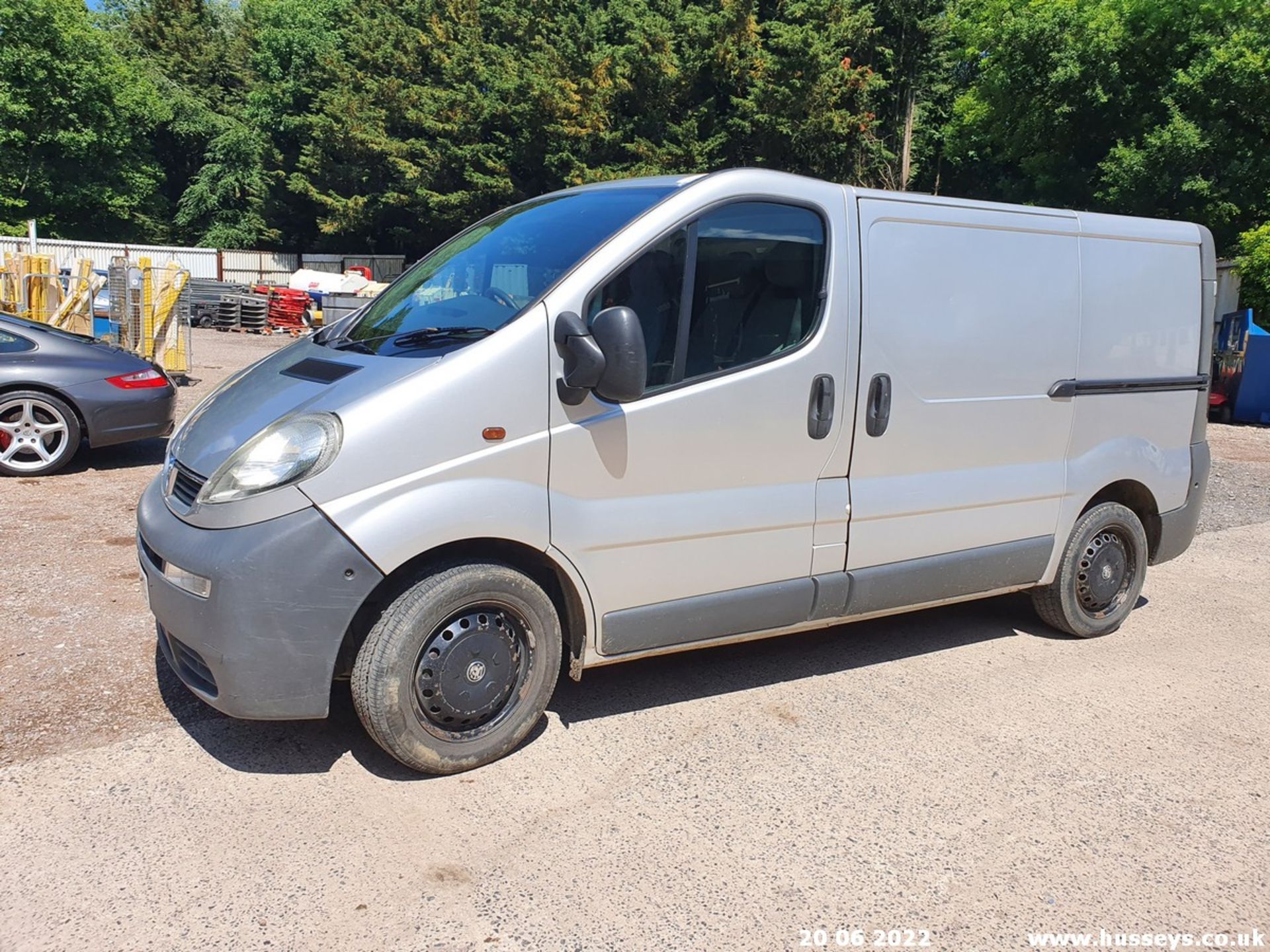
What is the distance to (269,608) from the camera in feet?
10.8

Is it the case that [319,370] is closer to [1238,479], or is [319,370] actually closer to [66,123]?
[1238,479]

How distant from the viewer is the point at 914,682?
16.0 feet

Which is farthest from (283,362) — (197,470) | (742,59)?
(742,59)

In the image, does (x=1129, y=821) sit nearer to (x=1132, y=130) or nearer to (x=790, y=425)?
(x=790, y=425)

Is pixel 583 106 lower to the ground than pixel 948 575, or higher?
higher

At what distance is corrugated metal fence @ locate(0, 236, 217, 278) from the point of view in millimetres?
34062

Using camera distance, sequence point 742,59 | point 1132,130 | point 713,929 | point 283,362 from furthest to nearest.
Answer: point 742,59 → point 1132,130 → point 283,362 → point 713,929

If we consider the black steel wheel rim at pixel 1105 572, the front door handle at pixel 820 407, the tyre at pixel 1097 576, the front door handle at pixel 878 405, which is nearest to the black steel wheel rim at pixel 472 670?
the front door handle at pixel 820 407

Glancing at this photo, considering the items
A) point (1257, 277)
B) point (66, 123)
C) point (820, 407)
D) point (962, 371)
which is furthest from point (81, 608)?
point (66, 123)

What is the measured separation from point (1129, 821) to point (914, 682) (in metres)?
1.35

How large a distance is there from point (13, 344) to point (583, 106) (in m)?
30.6

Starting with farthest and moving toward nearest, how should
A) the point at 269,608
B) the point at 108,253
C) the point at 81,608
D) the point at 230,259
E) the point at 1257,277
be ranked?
the point at 230,259 → the point at 108,253 → the point at 1257,277 → the point at 81,608 → the point at 269,608

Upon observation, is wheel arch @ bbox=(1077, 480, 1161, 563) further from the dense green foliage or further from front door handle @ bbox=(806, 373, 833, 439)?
the dense green foliage

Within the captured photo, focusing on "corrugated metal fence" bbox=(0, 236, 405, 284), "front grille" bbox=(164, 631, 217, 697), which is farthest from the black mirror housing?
"corrugated metal fence" bbox=(0, 236, 405, 284)
